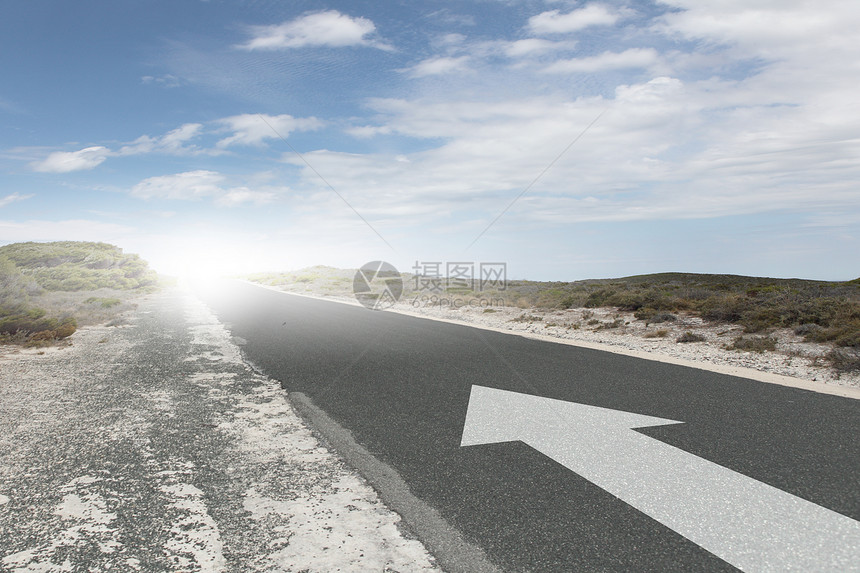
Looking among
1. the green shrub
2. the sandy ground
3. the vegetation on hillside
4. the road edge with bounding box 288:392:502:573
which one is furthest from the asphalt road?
the vegetation on hillside

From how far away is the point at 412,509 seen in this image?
3402mm

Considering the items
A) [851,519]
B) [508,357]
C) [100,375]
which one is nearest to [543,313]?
[508,357]

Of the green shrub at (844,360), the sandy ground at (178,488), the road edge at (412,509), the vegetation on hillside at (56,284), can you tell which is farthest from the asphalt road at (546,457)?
the vegetation on hillside at (56,284)

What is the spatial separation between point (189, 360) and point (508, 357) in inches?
244

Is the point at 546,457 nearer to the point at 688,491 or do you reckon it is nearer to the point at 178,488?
the point at 688,491

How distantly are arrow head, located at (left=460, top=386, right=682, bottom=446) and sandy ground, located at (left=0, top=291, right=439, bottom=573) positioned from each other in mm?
1631

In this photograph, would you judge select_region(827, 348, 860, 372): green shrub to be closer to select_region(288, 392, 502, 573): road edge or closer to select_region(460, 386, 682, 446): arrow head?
select_region(460, 386, 682, 446): arrow head

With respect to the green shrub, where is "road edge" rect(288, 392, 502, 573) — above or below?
below

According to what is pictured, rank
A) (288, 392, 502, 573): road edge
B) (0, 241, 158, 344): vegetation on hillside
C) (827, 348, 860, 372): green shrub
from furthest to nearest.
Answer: (0, 241, 158, 344): vegetation on hillside → (827, 348, 860, 372): green shrub → (288, 392, 502, 573): road edge

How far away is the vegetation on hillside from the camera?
484 inches

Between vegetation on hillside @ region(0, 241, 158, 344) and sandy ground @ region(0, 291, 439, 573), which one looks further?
vegetation on hillside @ region(0, 241, 158, 344)

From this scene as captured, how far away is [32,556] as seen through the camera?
287cm

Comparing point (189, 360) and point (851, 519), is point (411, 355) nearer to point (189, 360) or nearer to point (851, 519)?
point (189, 360)

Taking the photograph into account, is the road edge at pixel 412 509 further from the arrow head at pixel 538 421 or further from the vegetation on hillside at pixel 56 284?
the vegetation on hillside at pixel 56 284
